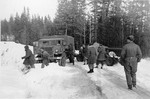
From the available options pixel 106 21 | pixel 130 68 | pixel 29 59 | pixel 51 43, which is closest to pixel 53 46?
pixel 51 43

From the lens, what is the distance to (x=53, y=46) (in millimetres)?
21453

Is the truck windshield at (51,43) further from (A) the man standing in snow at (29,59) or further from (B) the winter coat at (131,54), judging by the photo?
(B) the winter coat at (131,54)

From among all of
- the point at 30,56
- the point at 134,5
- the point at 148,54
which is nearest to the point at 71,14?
the point at 134,5

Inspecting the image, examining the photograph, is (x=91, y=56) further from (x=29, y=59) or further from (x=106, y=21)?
(x=106, y=21)

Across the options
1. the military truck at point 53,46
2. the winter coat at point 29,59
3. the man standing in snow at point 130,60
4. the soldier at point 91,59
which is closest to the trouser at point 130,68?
the man standing in snow at point 130,60

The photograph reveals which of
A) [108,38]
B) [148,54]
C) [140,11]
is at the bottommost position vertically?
[148,54]

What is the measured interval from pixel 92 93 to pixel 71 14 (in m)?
40.1

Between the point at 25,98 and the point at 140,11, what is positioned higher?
the point at 140,11

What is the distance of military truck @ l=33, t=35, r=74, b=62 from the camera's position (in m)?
21.1

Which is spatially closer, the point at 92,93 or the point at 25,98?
the point at 25,98

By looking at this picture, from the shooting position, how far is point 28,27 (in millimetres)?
93812

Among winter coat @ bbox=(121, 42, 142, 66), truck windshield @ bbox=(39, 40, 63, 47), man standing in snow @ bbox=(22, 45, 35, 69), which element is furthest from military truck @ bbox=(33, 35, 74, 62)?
winter coat @ bbox=(121, 42, 142, 66)

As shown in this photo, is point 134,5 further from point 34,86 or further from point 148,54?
point 34,86

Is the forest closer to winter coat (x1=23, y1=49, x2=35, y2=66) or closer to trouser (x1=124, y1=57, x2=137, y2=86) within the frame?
winter coat (x1=23, y1=49, x2=35, y2=66)
